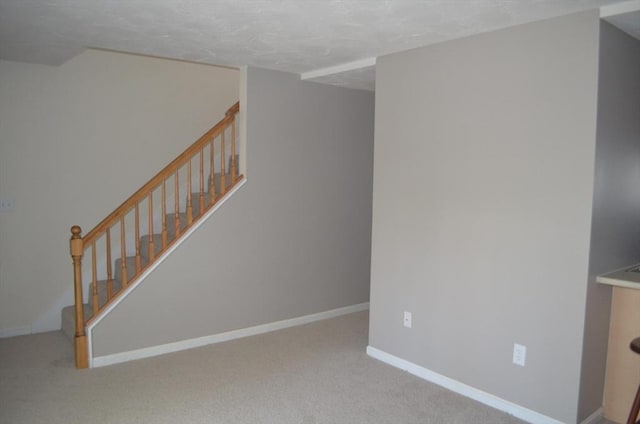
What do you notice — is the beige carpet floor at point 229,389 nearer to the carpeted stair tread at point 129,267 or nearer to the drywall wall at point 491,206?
the drywall wall at point 491,206

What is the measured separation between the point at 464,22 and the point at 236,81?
301 cm

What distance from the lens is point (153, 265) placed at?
3621mm

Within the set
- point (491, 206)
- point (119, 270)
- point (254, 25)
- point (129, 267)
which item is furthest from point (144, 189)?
point (491, 206)

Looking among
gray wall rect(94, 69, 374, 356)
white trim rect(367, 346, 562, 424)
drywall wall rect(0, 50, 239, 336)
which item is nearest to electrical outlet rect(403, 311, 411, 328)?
white trim rect(367, 346, 562, 424)

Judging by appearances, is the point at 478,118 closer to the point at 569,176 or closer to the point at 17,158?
the point at 569,176

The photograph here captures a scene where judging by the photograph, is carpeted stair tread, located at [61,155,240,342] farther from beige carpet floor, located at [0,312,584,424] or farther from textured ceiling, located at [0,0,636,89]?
textured ceiling, located at [0,0,636,89]

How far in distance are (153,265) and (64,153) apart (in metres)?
1.42

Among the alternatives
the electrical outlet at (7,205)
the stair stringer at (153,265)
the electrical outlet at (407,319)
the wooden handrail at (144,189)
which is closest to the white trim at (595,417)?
the electrical outlet at (407,319)

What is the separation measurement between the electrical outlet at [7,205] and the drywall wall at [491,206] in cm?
301

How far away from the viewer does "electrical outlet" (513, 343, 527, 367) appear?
2711 millimetres

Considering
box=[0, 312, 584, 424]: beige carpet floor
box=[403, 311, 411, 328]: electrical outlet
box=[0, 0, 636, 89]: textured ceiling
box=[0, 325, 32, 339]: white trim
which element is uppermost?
box=[0, 0, 636, 89]: textured ceiling

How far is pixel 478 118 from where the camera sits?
2.89 metres

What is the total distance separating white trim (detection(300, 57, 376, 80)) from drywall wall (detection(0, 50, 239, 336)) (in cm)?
141

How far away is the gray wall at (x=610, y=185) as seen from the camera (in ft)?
8.04
